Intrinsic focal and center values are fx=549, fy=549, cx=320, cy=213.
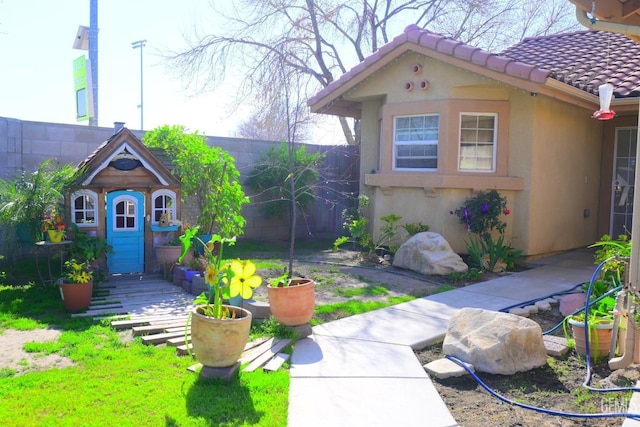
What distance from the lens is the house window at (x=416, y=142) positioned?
10406 millimetres

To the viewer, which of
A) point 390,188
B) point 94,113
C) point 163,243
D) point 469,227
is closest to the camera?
point 163,243

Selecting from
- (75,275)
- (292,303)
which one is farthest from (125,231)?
(292,303)

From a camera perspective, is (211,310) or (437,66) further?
(437,66)

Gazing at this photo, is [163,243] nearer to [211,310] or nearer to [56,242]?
[56,242]

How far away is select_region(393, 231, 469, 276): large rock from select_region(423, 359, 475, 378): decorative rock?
4214mm

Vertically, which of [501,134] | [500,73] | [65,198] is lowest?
[65,198]

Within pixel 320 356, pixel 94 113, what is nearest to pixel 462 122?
pixel 320 356

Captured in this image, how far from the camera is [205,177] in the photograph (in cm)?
936

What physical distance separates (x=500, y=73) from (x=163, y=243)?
6225 millimetres

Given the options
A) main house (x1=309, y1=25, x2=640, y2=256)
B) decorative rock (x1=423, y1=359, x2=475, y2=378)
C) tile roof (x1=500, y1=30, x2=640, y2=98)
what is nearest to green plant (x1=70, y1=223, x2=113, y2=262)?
decorative rock (x1=423, y1=359, x2=475, y2=378)

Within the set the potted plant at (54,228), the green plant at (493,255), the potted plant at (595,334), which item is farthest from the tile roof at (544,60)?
the potted plant at (54,228)

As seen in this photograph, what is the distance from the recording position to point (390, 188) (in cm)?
1090

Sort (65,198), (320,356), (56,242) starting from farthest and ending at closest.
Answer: (65,198) → (56,242) → (320,356)

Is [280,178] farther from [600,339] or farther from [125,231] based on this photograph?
[600,339]
